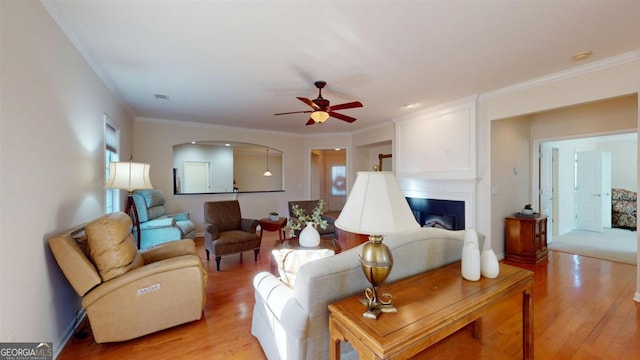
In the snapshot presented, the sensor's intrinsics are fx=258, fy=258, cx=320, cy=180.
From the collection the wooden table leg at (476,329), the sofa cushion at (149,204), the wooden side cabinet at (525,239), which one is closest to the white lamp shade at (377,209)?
the wooden table leg at (476,329)

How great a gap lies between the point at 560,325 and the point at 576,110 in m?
3.54

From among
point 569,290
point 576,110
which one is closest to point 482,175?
point 569,290

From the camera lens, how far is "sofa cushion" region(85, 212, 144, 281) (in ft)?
6.24

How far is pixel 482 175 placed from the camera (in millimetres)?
3857

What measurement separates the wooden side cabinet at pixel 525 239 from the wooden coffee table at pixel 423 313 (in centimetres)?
274

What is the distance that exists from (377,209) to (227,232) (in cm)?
331

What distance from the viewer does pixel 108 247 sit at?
1.94m

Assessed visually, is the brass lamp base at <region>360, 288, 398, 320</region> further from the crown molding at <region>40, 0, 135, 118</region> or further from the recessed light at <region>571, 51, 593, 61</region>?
the recessed light at <region>571, 51, 593, 61</region>

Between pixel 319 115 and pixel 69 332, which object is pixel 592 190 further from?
pixel 69 332

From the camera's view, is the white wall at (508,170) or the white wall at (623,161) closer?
the white wall at (508,170)

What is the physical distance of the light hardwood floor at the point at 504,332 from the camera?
1923mm

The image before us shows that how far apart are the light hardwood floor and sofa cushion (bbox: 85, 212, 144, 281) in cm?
62

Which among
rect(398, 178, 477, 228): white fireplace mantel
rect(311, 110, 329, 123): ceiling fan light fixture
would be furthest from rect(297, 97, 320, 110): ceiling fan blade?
rect(398, 178, 477, 228): white fireplace mantel

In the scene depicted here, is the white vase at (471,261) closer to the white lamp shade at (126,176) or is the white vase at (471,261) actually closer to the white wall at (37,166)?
the white wall at (37,166)
